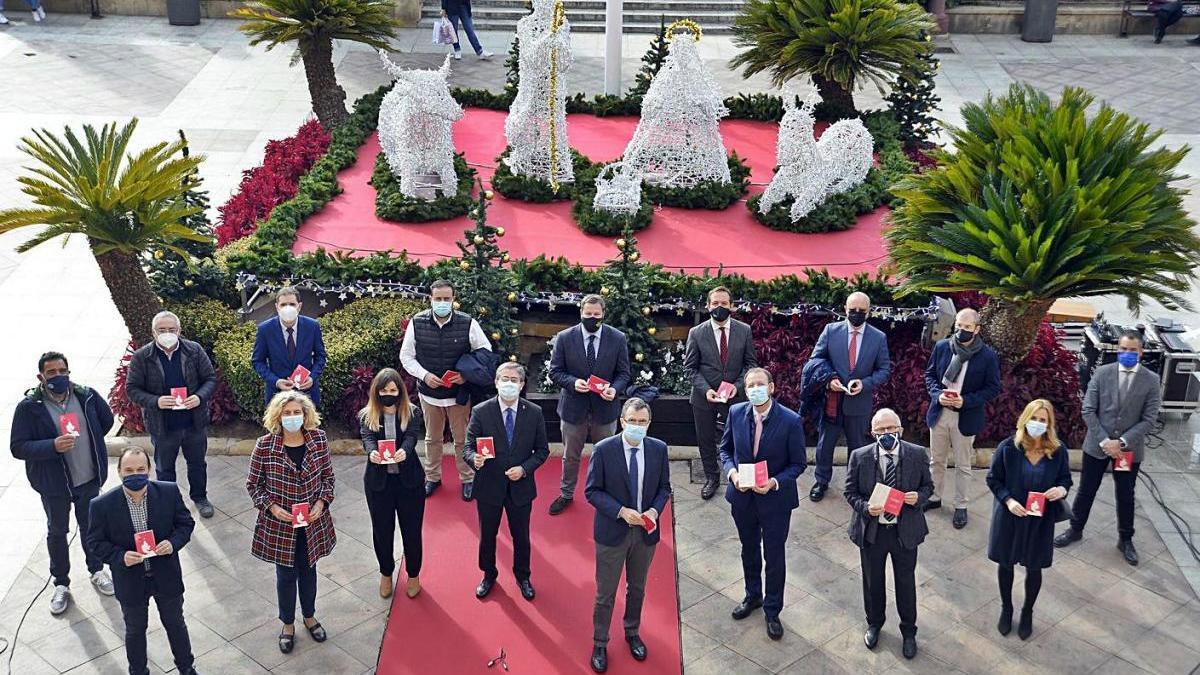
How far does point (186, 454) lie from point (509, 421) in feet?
9.69

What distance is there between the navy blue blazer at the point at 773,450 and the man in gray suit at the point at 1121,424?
8.37 feet

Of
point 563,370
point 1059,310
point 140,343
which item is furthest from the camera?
point 1059,310

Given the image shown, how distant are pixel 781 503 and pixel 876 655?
1.25m

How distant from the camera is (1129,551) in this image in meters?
10.9

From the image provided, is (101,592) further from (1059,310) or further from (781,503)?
(1059,310)

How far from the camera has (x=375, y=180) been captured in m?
16.0

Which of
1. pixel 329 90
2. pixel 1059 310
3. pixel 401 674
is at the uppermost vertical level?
pixel 329 90

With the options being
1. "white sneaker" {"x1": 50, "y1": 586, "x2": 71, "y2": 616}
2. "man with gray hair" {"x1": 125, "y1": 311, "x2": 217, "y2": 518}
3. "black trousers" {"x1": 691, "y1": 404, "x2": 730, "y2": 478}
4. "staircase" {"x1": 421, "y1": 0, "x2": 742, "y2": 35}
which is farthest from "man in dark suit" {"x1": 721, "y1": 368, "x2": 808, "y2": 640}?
"staircase" {"x1": 421, "y1": 0, "x2": 742, "y2": 35}

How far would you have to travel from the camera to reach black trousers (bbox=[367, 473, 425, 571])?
9766 millimetres

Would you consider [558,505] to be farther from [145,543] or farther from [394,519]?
[145,543]

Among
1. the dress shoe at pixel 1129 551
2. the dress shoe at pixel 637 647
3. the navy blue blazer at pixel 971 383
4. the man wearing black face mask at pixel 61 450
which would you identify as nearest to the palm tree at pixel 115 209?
the man wearing black face mask at pixel 61 450

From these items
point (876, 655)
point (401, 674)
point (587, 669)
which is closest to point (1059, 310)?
point (876, 655)

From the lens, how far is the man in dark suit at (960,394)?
10.8 metres

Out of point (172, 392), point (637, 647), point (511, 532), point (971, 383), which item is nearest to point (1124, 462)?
point (971, 383)
